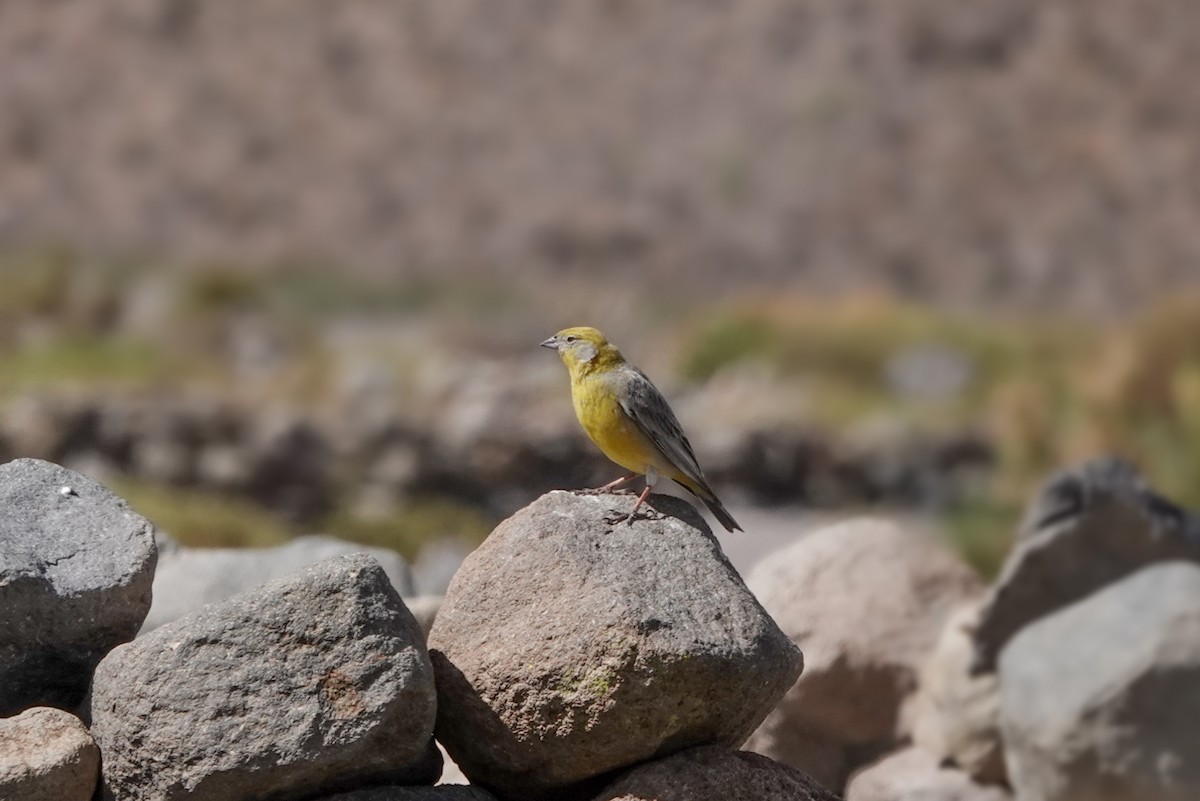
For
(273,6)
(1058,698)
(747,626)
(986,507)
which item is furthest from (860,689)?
(273,6)

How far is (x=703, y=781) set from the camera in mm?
4898

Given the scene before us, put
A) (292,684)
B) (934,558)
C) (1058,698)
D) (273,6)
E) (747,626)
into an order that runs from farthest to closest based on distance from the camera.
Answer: (273,6) → (934,558) → (1058,698) → (747,626) → (292,684)

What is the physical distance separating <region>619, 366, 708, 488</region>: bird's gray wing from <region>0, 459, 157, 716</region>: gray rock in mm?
1741

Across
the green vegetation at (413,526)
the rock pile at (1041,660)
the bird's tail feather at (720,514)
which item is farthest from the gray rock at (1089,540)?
the green vegetation at (413,526)

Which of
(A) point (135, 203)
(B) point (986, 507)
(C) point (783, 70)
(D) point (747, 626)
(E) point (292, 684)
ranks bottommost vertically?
(D) point (747, 626)

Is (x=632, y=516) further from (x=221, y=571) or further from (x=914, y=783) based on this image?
(x=914, y=783)

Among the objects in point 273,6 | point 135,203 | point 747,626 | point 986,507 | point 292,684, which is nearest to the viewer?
point 292,684

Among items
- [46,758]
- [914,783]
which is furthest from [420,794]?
[914,783]

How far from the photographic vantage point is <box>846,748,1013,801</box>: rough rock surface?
7777 mm

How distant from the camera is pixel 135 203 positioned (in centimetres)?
2528

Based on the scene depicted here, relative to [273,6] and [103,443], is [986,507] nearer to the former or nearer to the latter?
[103,443]

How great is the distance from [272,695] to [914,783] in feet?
14.2

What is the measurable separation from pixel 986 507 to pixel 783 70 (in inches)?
462

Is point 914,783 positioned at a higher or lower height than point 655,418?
lower
